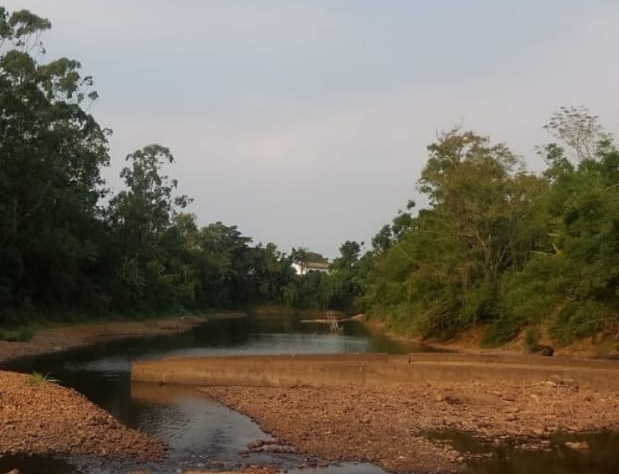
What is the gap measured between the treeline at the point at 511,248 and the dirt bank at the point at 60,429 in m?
21.9

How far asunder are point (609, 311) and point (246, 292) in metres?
86.9

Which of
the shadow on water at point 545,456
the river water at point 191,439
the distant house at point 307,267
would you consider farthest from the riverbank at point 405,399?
the distant house at point 307,267

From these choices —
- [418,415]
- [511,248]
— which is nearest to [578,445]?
[418,415]

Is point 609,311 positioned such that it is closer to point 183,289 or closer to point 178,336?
point 178,336

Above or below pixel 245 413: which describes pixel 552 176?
above

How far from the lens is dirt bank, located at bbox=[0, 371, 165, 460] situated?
604 inches

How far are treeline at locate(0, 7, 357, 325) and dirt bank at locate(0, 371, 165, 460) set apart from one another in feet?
92.2

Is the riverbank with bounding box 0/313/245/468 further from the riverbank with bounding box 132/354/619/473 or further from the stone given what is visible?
the stone

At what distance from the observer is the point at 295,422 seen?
751 inches

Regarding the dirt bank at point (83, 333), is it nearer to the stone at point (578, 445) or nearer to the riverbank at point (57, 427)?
the riverbank at point (57, 427)

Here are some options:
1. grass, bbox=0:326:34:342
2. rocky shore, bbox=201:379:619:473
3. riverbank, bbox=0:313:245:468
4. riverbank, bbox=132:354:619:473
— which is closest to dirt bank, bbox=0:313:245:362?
grass, bbox=0:326:34:342

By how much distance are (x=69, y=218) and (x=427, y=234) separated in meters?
28.5

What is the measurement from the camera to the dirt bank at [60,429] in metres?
15.4

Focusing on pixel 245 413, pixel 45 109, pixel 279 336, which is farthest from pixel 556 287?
pixel 45 109
